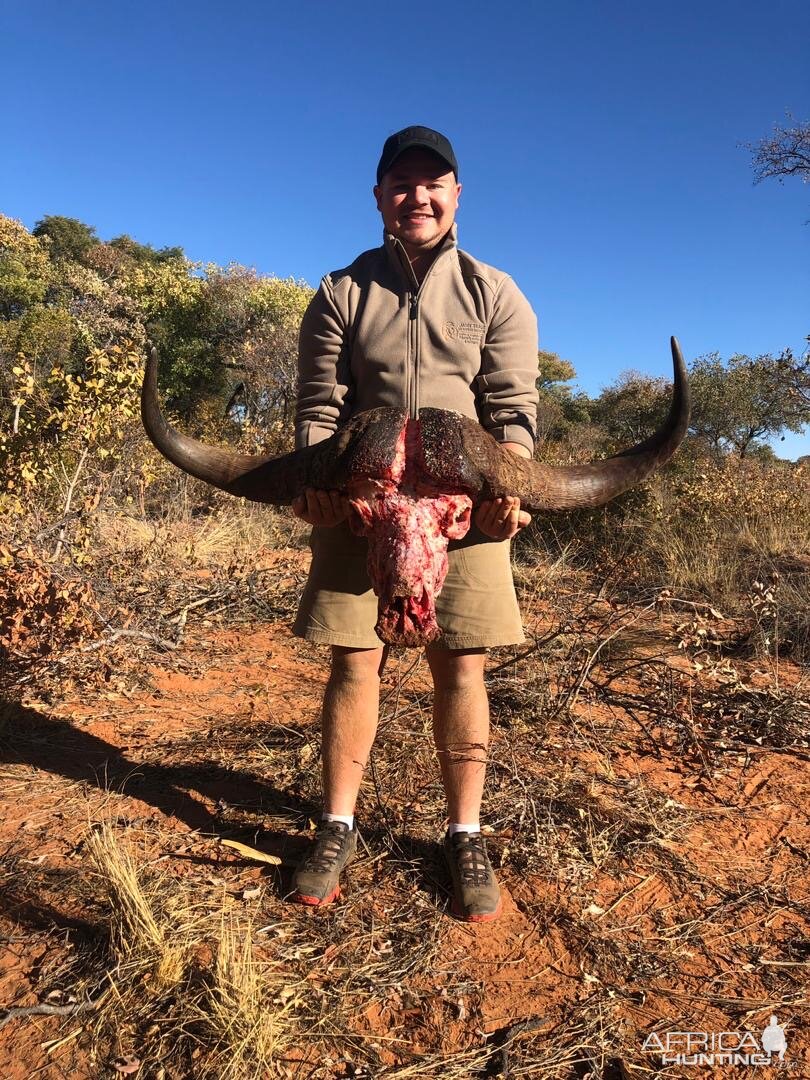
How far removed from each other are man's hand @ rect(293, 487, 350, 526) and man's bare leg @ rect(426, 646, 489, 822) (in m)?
0.67

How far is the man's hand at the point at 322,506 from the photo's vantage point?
86.6 inches

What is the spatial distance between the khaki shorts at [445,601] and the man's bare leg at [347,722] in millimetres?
96

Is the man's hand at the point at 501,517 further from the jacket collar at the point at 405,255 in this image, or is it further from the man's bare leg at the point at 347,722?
the jacket collar at the point at 405,255

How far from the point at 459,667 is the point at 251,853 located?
106cm

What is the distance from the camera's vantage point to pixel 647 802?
2967 millimetres

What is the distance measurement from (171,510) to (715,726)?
678cm

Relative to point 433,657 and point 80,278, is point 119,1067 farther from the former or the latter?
point 80,278

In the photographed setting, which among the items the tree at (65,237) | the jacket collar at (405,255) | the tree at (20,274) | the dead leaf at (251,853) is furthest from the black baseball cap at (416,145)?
the tree at (65,237)

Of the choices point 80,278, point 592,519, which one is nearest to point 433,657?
point 592,519

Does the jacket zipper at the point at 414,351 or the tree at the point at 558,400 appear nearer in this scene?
the jacket zipper at the point at 414,351

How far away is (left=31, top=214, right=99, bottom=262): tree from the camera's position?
Answer: 32312 mm

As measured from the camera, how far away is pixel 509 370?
2510 mm

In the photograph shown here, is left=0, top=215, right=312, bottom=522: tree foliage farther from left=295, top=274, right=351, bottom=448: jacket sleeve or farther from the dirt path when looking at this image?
left=295, top=274, right=351, bottom=448: jacket sleeve

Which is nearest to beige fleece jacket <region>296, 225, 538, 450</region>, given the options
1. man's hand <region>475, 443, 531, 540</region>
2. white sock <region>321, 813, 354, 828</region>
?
man's hand <region>475, 443, 531, 540</region>
